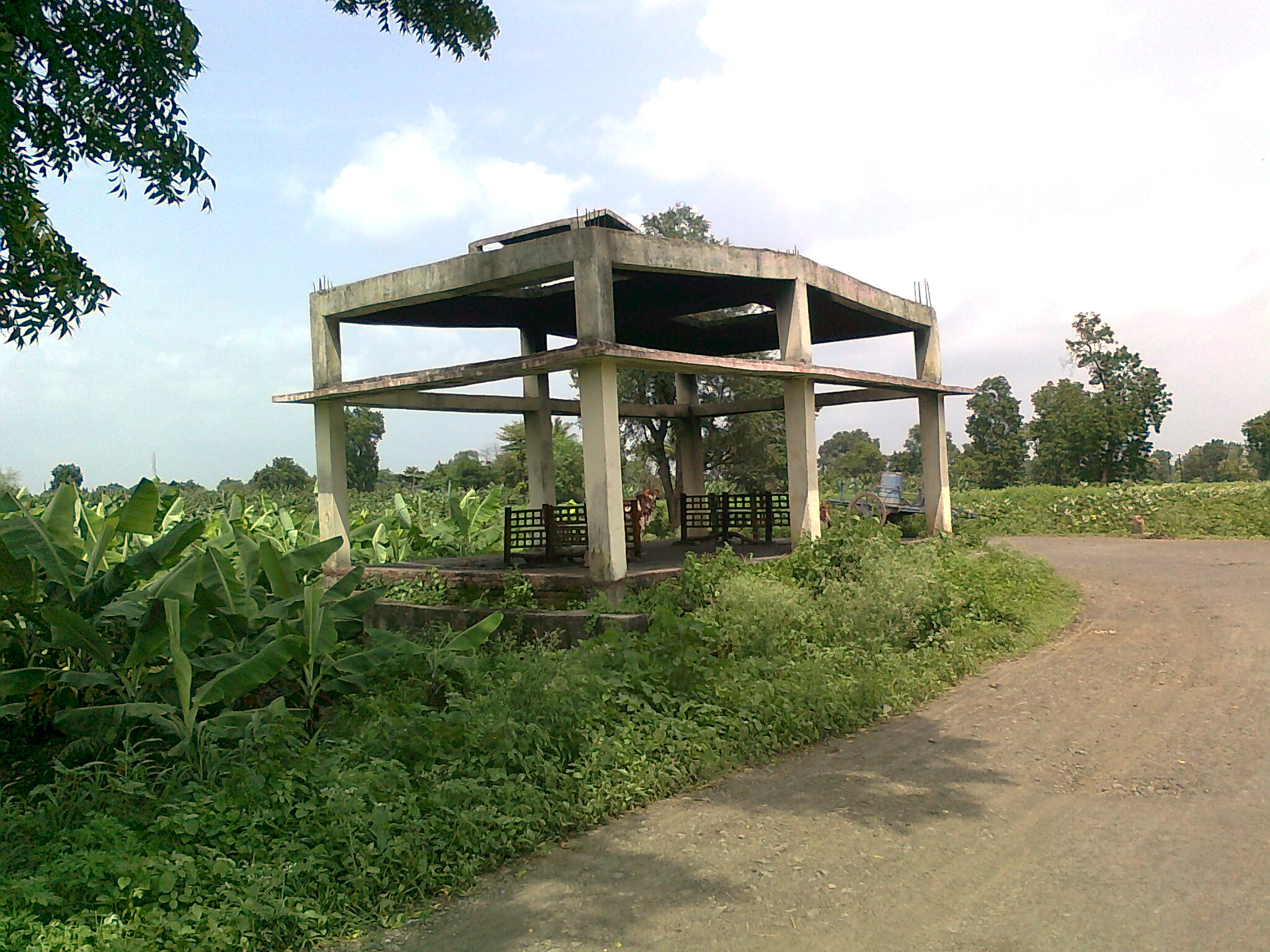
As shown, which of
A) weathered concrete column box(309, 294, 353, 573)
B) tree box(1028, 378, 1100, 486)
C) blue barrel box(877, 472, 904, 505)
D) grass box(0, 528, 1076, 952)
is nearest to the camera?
grass box(0, 528, 1076, 952)

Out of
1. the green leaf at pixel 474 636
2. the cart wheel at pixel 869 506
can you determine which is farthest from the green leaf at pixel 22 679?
the cart wheel at pixel 869 506

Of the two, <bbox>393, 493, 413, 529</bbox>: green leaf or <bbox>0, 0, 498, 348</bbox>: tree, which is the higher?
<bbox>0, 0, 498, 348</bbox>: tree

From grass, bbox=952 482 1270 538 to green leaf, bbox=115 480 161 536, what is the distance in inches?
630

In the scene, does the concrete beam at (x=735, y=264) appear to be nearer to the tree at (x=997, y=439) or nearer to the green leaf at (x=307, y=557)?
the green leaf at (x=307, y=557)

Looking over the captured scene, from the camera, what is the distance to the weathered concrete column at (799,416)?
1083 centimetres

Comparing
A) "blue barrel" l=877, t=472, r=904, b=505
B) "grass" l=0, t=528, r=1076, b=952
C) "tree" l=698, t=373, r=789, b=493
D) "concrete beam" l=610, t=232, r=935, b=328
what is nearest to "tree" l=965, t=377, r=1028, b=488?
"tree" l=698, t=373, r=789, b=493

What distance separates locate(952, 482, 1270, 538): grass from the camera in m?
18.8

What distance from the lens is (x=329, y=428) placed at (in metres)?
11.4

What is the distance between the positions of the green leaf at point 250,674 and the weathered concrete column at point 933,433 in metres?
10.7

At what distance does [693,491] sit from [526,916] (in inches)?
495

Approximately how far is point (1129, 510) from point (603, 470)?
1716cm

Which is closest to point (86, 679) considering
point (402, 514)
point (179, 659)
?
point (179, 659)

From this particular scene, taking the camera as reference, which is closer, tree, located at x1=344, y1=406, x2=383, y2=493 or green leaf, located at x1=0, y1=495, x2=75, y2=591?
green leaf, located at x1=0, y1=495, x2=75, y2=591

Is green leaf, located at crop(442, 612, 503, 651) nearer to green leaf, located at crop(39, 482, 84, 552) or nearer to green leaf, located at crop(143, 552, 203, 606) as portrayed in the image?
green leaf, located at crop(143, 552, 203, 606)
